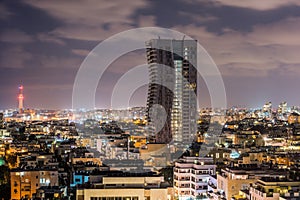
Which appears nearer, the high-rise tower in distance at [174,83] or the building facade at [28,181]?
the building facade at [28,181]

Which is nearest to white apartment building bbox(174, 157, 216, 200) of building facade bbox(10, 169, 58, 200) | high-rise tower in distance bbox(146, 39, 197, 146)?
building facade bbox(10, 169, 58, 200)

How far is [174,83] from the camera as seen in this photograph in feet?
82.9

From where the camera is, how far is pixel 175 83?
25281mm

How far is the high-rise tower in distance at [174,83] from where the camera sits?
24.7 m

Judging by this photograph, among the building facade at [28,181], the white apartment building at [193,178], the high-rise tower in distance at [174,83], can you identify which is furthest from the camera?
the high-rise tower in distance at [174,83]

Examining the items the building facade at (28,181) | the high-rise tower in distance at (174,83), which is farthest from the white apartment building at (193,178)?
the high-rise tower in distance at (174,83)

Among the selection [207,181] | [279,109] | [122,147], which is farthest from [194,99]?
[279,109]

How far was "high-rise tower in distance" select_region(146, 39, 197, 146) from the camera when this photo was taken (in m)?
24.7

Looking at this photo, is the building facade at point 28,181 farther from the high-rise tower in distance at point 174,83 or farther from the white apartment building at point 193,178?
the high-rise tower in distance at point 174,83

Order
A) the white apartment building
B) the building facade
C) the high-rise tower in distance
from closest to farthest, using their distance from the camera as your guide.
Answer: the building facade, the white apartment building, the high-rise tower in distance

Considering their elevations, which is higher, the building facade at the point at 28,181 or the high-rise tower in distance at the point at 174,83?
the high-rise tower in distance at the point at 174,83

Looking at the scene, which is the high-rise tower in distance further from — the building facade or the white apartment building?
the building facade

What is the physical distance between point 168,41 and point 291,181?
17981 mm

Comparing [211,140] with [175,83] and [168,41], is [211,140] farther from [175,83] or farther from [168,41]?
[168,41]
